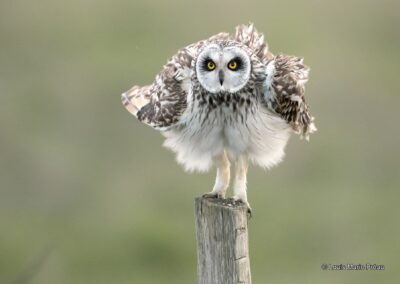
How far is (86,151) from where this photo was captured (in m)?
9.44

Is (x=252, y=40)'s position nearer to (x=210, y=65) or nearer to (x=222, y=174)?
(x=210, y=65)

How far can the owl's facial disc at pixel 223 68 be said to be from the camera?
4.79m

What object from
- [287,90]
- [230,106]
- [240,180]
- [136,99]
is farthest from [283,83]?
[136,99]

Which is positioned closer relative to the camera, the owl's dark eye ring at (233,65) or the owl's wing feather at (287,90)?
the owl's dark eye ring at (233,65)

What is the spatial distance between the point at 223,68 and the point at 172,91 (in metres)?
0.49

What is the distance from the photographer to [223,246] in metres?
4.54

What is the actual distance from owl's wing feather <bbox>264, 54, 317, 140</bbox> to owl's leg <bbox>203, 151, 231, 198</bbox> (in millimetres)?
390

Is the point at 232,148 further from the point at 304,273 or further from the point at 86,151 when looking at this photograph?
the point at 86,151

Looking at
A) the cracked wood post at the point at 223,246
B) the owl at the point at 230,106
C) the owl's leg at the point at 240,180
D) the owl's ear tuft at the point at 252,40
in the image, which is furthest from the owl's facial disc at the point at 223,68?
the cracked wood post at the point at 223,246

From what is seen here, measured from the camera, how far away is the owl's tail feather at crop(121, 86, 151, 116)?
5.48 m

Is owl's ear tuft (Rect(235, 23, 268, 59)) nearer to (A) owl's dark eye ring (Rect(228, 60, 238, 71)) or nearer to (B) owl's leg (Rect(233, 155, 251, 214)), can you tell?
(A) owl's dark eye ring (Rect(228, 60, 238, 71))

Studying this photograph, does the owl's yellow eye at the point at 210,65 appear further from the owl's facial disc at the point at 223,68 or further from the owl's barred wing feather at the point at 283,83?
the owl's barred wing feather at the point at 283,83

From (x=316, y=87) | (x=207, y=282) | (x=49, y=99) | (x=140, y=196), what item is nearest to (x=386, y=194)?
(x=316, y=87)

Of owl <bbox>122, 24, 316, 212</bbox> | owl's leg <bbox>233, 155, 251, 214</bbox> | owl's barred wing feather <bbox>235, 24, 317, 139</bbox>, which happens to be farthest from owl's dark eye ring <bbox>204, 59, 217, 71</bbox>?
owl's leg <bbox>233, 155, 251, 214</bbox>
